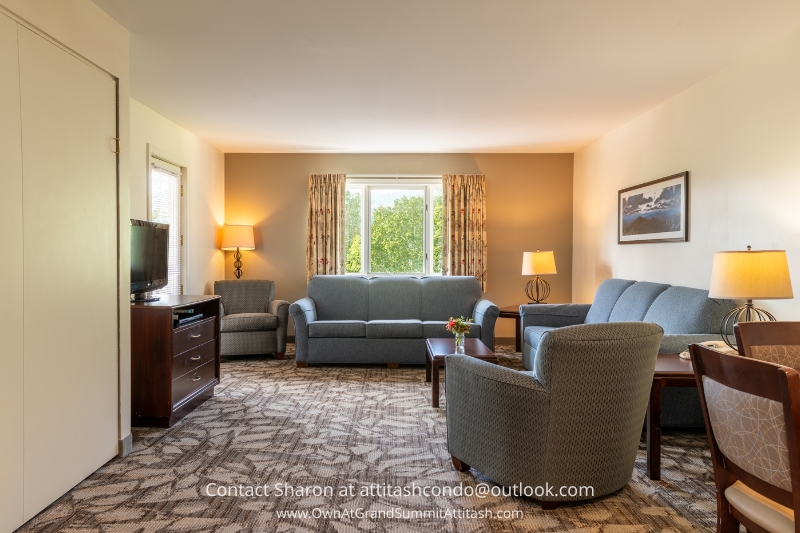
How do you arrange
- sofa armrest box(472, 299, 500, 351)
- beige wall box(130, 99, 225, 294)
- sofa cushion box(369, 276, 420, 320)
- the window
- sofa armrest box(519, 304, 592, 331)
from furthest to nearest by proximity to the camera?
the window → sofa cushion box(369, 276, 420, 320) → sofa armrest box(472, 299, 500, 351) → sofa armrest box(519, 304, 592, 331) → beige wall box(130, 99, 225, 294)

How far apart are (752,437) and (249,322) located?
5277 millimetres

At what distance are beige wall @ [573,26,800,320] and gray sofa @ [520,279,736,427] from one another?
26cm

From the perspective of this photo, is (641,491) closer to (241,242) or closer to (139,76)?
(139,76)

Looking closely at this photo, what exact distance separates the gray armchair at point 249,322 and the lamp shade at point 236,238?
0.52 m

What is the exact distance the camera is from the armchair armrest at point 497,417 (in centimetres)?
237

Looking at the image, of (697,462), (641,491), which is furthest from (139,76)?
(697,462)

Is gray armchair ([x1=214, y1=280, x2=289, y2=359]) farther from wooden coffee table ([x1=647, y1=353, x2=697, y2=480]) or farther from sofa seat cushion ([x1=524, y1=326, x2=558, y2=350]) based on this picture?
wooden coffee table ([x1=647, y1=353, x2=697, y2=480])

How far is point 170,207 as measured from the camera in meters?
5.61

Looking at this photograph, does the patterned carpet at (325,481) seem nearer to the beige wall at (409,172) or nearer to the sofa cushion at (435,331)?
the sofa cushion at (435,331)

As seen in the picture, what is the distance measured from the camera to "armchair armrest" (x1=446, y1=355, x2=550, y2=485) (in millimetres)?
2365

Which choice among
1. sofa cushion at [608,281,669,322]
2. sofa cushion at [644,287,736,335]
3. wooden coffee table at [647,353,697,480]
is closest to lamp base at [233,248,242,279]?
sofa cushion at [608,281,669,322]

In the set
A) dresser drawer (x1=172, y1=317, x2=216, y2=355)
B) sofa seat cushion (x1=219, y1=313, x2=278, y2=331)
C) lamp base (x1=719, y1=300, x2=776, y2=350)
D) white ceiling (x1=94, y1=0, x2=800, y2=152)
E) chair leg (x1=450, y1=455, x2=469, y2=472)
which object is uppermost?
white ceiling (x1=94, y1=0, x2=800, y2=152)

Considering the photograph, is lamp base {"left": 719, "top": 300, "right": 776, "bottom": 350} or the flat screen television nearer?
lamp base {"left": 719, "top": 300, "right": 776, "bottom": 350}

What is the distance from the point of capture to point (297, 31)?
3246mm
